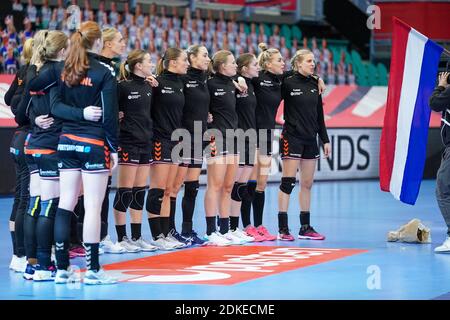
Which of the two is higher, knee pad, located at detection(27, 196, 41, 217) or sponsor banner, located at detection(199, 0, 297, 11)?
sponsor banner, located at detection(199, 0, 297, 11)

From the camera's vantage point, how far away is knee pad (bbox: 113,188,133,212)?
30.1ft

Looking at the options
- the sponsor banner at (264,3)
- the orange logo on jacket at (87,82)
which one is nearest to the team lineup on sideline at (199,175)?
the orange logo on jacket at (87,82)

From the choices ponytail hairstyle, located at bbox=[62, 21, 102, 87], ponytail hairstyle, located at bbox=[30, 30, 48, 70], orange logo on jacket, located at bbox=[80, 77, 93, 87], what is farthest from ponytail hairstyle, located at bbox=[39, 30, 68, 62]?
orange logo on jacket, located at bbox=[80, 77, 93, 87]

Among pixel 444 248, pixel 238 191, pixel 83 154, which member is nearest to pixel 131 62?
pixel 238 191

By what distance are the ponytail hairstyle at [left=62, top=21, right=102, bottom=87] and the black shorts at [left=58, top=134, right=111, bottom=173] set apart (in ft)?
1.46

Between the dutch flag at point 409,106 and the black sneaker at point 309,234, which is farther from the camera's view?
the black sneaker at point 309,234

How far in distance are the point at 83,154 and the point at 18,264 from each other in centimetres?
157

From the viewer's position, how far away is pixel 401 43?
1003 centimetres

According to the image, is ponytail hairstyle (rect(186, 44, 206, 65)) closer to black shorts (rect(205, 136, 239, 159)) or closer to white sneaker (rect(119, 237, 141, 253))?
black shorts (rect(205, 136, 239, 159))

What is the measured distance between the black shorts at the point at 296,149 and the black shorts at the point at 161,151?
60.7 inches

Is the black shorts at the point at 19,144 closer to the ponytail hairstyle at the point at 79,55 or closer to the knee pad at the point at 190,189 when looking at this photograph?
the ponytail hairstyle at the point at 79,55

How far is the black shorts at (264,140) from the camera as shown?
1027 centimetres

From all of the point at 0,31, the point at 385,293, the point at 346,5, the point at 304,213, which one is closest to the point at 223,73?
the point at 304,213
